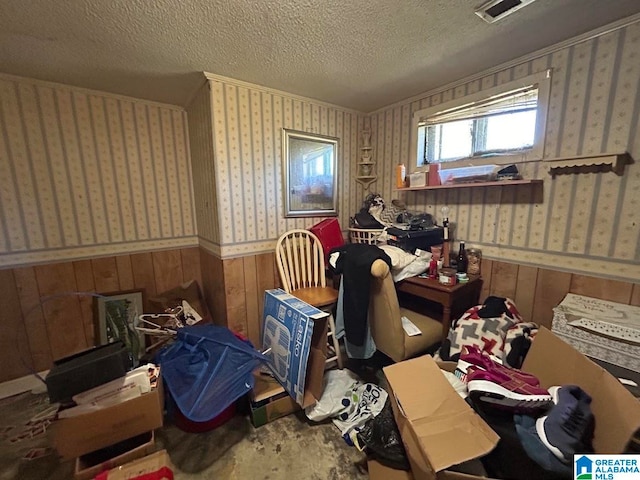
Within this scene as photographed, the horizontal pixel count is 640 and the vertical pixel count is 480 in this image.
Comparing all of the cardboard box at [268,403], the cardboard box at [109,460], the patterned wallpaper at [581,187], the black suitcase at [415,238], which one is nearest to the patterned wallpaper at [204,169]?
the cardboard box at [268,403]

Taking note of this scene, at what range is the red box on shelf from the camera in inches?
87.8

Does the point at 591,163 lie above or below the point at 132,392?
above

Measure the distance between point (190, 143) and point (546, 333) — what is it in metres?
2.83

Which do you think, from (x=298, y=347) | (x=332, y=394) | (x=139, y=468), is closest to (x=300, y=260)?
(x=298, y=347)

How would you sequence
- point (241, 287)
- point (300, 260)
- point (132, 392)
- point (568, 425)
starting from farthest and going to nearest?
A: point (300, 260), point (241, 287), point (132, 392), point (568, 425)

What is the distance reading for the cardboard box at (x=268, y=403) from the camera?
1462 millimetres

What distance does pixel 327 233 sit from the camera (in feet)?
7.38

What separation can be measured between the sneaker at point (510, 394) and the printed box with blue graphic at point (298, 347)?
748mm

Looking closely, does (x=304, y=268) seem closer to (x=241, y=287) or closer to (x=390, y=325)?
(x=241, y=287)

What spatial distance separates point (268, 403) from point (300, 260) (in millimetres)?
1051

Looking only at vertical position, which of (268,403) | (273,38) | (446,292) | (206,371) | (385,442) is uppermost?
(273,38)

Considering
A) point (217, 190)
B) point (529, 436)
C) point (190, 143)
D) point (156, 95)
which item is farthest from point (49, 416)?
point (529, 436)

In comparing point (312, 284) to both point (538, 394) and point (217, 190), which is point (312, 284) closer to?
point (217, 190)

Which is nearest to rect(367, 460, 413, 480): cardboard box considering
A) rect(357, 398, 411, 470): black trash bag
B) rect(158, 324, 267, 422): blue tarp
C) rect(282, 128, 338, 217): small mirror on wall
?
rect(357, 398, 411, 470): black trash bag
